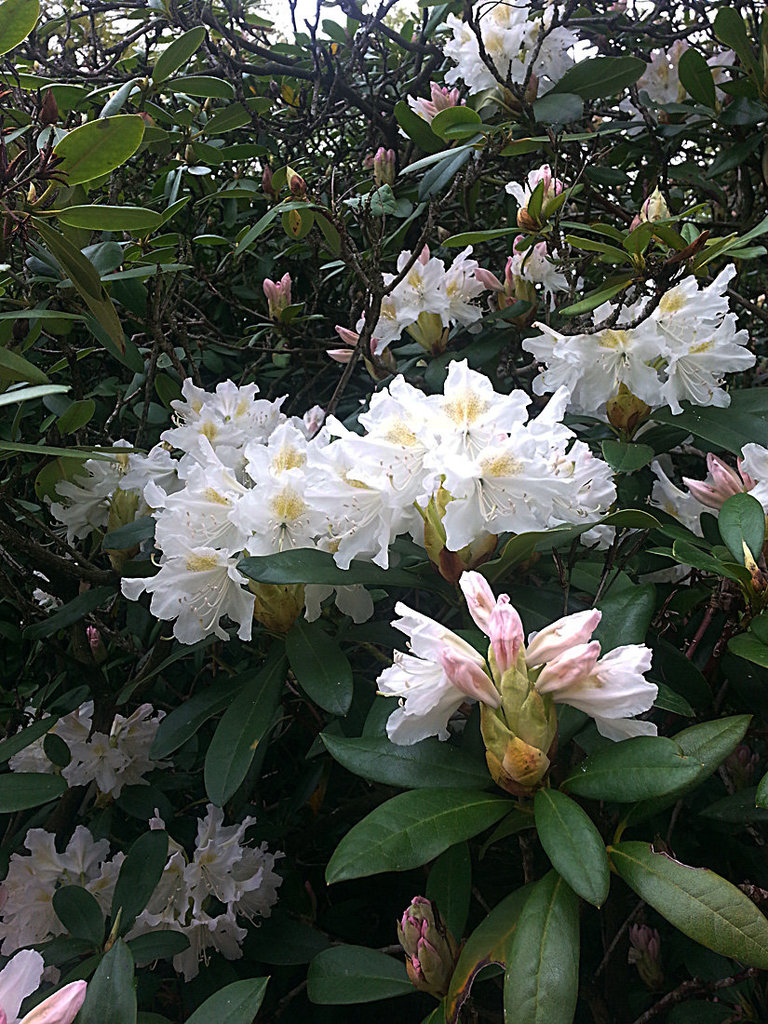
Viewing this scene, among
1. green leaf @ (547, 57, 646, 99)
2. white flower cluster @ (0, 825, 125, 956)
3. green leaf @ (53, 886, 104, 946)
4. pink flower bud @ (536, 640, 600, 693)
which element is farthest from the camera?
green leaf @ (547, 57, 646, 99)

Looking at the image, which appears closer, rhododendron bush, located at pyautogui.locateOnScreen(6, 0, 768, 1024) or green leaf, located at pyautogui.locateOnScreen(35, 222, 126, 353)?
rhododendron bush, located at pyautogui.locateOnScreen(6, 0, 768, 1024)

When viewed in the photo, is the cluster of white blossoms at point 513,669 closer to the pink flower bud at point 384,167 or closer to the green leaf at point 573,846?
the green leaf at point 573,846

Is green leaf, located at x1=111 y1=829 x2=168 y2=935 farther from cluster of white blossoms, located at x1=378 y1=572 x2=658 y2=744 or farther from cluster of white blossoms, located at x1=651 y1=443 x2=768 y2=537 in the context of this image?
cluster of white blossoms, located at x1=651 y1=443 x2=768 y2=537

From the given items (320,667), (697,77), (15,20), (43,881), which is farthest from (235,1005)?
(697,77)

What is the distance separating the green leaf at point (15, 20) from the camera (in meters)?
0.93

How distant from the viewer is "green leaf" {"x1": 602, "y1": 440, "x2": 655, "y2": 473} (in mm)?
1142

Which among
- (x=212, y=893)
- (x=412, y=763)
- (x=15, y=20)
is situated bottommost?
(x=212, y=893)

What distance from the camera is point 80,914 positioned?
108 cm

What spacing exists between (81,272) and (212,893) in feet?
3.11

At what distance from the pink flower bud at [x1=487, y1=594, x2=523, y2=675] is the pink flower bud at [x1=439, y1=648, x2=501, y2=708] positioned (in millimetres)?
23

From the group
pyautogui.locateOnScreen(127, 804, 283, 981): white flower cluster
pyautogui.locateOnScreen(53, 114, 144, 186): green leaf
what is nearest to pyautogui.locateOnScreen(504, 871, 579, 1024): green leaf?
pyautogui.locateOnScreen(127, 804, 283, 981): white flower cluster

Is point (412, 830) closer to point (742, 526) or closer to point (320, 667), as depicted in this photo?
point (320, 667)

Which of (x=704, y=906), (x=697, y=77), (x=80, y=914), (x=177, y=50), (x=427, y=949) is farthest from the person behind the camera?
(x=697, y=77)

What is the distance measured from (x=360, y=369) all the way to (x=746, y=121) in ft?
3.16
